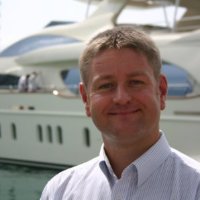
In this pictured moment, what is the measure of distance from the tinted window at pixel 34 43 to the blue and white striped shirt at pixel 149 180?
11046mm

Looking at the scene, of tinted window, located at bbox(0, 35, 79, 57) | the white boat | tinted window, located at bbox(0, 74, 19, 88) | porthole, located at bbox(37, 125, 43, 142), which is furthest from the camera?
tinted window, located at bbox(0, 74, 19, 88)

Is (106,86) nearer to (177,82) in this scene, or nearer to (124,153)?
(124,153)

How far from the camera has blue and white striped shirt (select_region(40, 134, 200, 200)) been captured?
1594mm

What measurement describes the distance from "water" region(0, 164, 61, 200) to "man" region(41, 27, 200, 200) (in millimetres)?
7552

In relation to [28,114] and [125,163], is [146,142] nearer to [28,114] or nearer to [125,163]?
[125,163]

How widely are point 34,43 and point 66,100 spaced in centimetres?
295

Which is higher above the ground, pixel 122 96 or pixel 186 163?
pixel 122 96

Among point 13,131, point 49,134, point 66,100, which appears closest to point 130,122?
point 66,100

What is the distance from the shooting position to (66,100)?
11.6 meters

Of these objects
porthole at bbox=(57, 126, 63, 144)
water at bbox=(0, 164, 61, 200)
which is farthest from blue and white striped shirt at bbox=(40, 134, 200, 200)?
porthole at bbox=(57, 126, 63, 144)

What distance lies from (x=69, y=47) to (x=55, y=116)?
1568 mm

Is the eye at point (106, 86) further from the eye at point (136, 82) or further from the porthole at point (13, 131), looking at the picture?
the porthole at point (13, 131)

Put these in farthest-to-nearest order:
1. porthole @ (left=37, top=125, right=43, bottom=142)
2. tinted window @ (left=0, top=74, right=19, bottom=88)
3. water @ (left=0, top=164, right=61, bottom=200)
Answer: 1. tinted window @ (left=0, top=74, right=19, bottom=88)
2. porthole @ (left=37, top=125, right=43, bottom=142)
3. water @ (left=0, top=164, right=61, bottom=200)

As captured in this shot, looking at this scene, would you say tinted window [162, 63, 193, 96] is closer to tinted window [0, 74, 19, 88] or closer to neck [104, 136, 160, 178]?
tinted window [0, 74, 19, 88]
